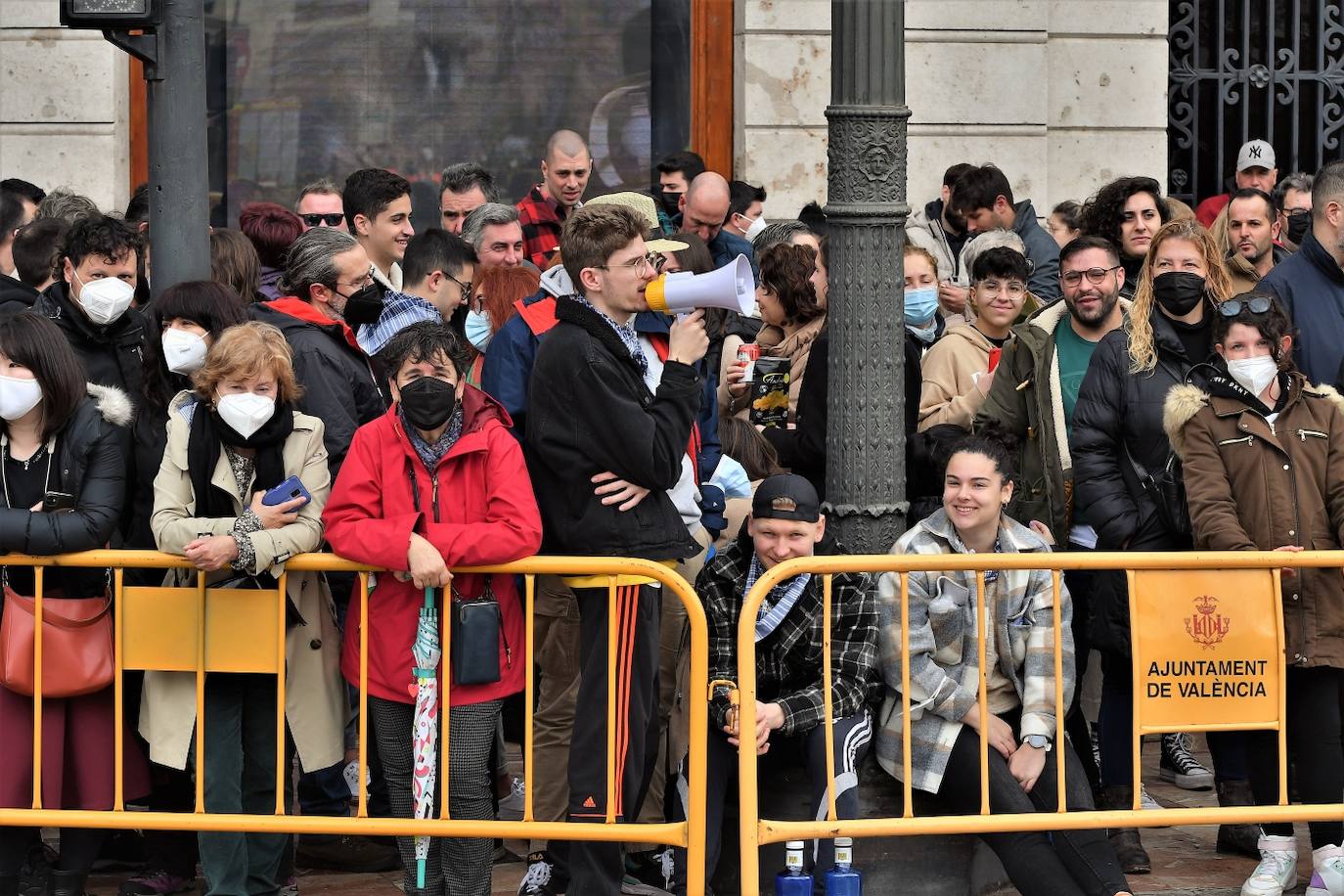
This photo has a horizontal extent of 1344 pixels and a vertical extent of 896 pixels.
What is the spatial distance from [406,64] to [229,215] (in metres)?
1.39

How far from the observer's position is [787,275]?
7660 mm

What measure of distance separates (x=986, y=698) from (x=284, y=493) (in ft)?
7.22

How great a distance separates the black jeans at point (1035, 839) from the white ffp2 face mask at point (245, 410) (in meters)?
2.32

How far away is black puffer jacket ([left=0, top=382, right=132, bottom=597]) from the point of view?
18.6 ft

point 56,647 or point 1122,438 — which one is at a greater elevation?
point 1122,438

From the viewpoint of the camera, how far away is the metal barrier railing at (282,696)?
562 centimetres

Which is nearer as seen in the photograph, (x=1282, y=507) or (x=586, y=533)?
(x=586, y=533)

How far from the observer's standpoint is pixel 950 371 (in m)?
7.43

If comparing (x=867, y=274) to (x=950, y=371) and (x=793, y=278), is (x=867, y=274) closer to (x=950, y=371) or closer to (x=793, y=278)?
(x=950, y=371)

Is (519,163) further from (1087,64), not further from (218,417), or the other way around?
(218,417)

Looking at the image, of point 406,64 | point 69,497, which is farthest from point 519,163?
point 69,497

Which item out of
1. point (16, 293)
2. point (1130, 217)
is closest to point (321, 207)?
point (16, 293)

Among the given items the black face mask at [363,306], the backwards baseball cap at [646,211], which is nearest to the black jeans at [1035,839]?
the backwards baseball cap at [646,211]

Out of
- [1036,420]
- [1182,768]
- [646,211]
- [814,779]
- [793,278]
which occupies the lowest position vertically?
[1182,768]
